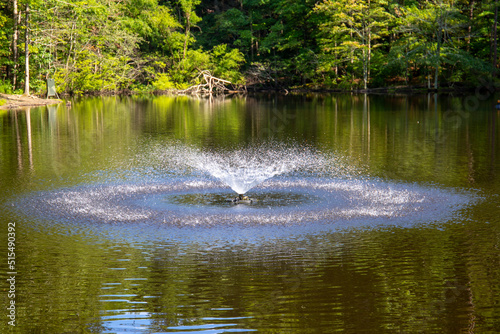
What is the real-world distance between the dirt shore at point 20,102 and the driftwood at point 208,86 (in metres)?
25.8

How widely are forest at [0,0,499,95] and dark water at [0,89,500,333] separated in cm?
3199

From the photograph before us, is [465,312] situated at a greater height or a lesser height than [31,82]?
lesser

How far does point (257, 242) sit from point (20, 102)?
41.5 meters

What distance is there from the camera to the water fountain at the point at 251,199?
39.1 ft

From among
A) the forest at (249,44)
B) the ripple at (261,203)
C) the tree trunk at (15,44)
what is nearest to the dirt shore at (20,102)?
the forest at (249,44)

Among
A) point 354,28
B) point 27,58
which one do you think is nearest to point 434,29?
point 354,28

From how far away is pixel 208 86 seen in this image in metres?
75.4

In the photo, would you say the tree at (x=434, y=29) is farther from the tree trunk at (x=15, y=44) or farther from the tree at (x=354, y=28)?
the tree trunk at (x=15, y=44)

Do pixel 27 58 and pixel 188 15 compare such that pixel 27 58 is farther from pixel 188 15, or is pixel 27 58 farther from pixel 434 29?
pixel 434 29

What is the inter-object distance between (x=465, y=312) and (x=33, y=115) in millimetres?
34900

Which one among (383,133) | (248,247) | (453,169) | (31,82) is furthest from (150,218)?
(31,82)

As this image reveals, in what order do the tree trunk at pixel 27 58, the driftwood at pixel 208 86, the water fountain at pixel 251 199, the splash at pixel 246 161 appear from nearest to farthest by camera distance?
the water fountain at pixel 251 199 < the splash at pixel 246 161 < the tree trunk at pixel 27 58 < the driftwood at pixel 208 86

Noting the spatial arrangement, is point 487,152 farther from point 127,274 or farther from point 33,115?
point 33,115

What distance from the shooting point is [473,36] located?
195 feet
